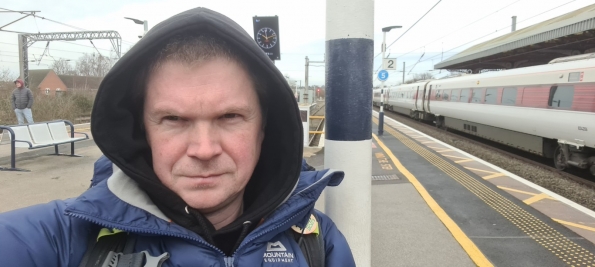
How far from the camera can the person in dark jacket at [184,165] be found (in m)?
1.01

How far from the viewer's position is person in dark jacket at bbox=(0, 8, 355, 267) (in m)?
1.01

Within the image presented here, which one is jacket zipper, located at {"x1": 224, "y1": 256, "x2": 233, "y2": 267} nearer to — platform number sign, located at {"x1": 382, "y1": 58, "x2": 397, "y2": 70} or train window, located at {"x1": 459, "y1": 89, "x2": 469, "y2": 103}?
platform number sign, located at {"x1": 382, "y1": 58, "x2": 397, "y2": 70}

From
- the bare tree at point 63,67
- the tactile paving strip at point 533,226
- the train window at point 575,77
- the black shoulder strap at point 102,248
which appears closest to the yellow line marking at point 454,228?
the tactile paving strip at point 533,226

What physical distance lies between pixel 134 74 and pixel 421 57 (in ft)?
127

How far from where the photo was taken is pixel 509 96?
37.3 feet

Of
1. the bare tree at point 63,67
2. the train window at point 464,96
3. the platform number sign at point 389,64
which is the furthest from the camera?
the bare tree at point 63,67

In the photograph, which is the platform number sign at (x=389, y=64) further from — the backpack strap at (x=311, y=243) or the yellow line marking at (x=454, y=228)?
the backpack strap at (x=311, y=243)

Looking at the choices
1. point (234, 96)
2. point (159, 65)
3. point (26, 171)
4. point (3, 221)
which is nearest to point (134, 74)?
point (159, 65)

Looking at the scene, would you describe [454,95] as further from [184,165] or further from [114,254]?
[114,254]

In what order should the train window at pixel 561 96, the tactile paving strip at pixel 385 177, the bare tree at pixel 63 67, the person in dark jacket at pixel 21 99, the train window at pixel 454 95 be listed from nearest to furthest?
the tactile paving strip at pixel 385 177
the train window at pixel 561 96
the person in dark jacket at pixel 21 99
the train window at pixel 454 95
the bare tree at pixel 63 67

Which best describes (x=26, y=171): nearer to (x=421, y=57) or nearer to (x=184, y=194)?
(x=184, y=194)

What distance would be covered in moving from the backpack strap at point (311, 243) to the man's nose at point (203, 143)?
0.39m

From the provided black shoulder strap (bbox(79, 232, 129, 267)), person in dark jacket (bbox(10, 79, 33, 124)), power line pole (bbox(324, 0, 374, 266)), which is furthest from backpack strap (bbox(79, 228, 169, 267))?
person in dark jacket (bbox(10, 79, 33, 124))

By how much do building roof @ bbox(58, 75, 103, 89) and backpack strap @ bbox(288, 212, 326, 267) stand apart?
40.8m
